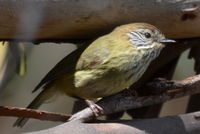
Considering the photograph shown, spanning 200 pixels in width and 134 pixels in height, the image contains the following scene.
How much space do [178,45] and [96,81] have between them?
0.43 metres

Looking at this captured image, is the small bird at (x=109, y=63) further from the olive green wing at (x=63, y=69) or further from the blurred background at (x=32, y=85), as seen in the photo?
the blurred background at (x=32, y=85)

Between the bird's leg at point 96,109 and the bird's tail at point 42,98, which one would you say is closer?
the bird's leg at point 96,109

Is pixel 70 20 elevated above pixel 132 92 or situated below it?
above

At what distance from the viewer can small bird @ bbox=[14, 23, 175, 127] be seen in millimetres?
2057

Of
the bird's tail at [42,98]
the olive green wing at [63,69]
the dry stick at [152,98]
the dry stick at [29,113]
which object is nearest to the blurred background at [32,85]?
the bird's tail at [42,98]

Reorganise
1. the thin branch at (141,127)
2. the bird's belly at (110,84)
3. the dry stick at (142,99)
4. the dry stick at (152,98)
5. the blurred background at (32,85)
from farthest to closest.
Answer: the blurred background at (32,85), the bird's belly at (110,84), the dry stick at (152,98), the dry stick at (142,99), the thin branch at (141,127)

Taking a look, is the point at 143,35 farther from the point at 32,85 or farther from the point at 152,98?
the point at 32,85

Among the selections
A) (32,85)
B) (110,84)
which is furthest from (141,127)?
(32,85)

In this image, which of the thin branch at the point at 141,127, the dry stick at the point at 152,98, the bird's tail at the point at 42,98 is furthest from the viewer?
the bird's tail at the point at 42,98

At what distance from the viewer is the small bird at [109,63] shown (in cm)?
206

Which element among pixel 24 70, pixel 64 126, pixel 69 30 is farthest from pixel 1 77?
pixel 64 126

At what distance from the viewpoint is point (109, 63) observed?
6.77 feet

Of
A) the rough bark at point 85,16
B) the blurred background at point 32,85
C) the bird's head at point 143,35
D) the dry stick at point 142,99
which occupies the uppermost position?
the rough bark at point 85,16

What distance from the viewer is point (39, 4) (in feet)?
5.95
